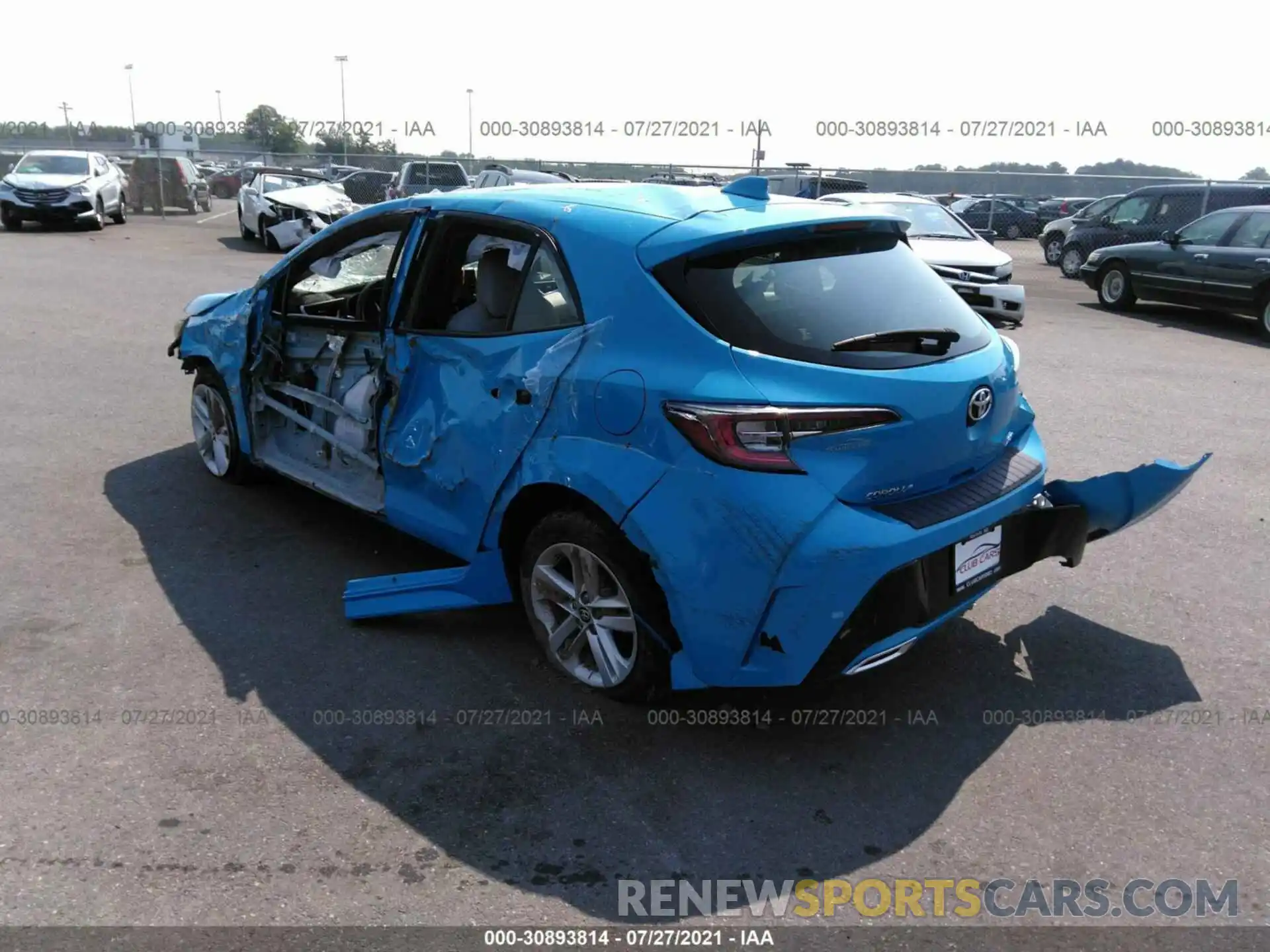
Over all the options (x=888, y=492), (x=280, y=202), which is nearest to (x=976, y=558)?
(x=888, y=492)

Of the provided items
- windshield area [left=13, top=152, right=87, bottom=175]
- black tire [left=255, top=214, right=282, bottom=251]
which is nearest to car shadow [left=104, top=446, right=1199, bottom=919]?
black tire [left=255, top=214, right=282, bottom=251]

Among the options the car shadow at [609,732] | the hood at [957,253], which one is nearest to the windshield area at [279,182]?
the hood at [957,253]

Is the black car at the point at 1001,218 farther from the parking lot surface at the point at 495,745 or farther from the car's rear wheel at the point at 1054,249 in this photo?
the parking lot surface at the point at 495,745

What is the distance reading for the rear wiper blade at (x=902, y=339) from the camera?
3.41 meters

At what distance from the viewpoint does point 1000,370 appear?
12.4ft

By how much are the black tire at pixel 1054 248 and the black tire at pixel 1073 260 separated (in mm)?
2868

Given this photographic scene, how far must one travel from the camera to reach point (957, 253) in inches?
508

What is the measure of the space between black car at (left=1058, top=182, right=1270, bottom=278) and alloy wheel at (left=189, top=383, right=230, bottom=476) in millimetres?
17223

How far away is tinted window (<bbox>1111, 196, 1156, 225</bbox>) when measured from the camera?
1966 centimetres

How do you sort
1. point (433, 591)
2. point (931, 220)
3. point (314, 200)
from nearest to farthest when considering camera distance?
1. point (433, 591)
2. point (931, 220)
3. point (314, 200)

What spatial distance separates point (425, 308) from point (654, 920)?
2660 millimetres

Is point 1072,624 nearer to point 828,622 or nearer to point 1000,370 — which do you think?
point 1000,370

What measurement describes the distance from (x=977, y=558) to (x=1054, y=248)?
22556 millimetres

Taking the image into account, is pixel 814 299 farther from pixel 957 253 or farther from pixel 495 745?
pixel 957 253
